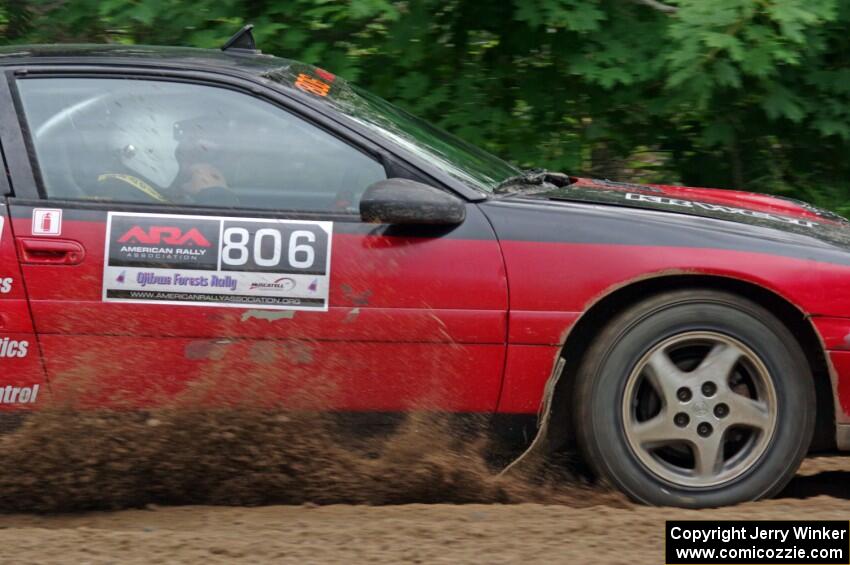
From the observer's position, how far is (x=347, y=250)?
3.97 m

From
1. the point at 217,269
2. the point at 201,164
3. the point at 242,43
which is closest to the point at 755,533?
the point at 217,269

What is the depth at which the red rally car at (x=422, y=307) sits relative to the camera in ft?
12.9

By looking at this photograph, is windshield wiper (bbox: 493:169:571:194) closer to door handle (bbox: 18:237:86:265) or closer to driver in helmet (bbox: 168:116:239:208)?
driver in helmet (bbox: 168:116:239:208)

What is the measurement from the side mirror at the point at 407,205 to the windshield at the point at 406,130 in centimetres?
26

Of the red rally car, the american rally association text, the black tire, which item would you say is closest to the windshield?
the red rally car

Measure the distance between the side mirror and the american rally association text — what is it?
1.28 m

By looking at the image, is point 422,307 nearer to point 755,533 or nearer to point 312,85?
point 312,85

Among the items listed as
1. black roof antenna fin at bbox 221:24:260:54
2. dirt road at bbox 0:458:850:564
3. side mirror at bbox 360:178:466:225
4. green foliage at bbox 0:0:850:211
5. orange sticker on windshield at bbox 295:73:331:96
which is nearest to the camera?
dirt road at bbox 0:458:850:564

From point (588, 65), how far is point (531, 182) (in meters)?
1.93

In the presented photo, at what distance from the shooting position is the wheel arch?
159 inches

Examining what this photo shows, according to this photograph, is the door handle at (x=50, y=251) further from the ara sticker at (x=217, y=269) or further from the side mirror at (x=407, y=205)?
the side mirror at (x=407, y=205)

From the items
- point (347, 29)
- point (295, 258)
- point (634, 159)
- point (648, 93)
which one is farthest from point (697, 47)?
point (295, 258)

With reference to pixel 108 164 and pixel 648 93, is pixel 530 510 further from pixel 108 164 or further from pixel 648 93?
pixel 648 93

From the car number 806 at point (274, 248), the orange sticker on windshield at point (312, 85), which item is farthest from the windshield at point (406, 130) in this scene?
the car number 806 at point (274, 248)
